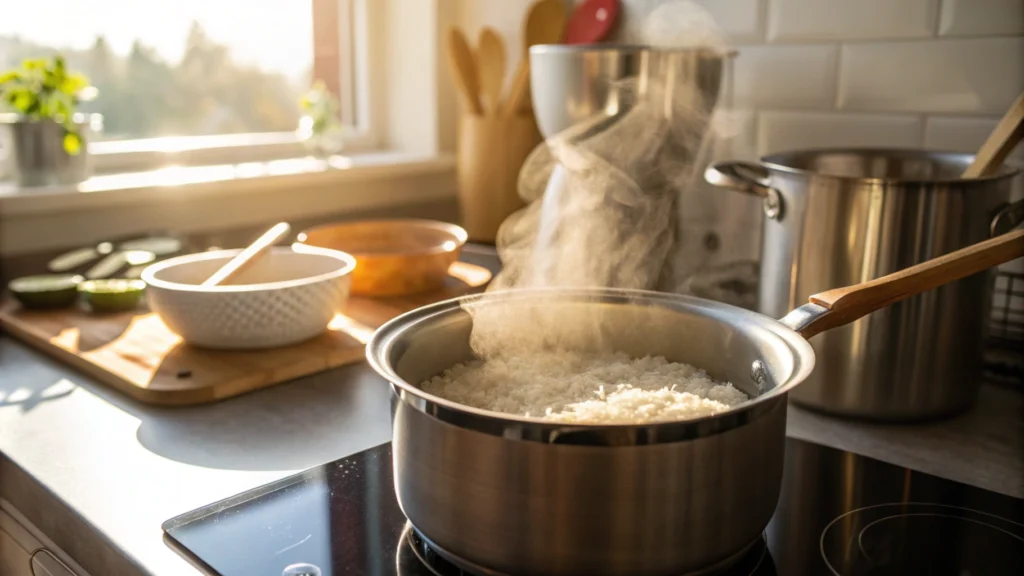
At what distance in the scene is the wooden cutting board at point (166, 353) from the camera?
810 millimetres

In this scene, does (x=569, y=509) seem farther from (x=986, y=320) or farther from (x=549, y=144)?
(x=549, y=144)

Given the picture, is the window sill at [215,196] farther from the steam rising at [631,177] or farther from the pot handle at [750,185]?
the pot handle at [750,185]

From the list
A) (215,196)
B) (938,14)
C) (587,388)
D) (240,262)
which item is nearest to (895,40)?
(938,14)

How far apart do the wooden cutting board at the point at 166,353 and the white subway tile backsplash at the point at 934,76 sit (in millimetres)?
628

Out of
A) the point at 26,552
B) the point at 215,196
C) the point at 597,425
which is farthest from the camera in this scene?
the point at 215,196

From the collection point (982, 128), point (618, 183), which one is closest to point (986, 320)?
point (982, 128)

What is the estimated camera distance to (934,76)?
1.00 meters

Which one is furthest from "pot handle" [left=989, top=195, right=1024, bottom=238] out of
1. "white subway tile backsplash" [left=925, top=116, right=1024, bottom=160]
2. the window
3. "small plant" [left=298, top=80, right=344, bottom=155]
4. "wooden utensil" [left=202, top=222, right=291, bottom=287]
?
the window

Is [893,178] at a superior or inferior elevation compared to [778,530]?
superior

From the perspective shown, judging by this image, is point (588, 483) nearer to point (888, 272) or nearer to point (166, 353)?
point (888, 272)

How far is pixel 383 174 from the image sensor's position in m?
1.52

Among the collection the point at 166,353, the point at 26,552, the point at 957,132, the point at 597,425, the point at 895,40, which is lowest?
the point at 26,552

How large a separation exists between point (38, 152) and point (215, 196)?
24 centimetres

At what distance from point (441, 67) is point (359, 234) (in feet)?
1.67
